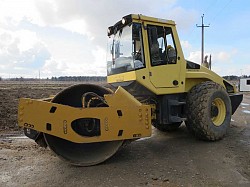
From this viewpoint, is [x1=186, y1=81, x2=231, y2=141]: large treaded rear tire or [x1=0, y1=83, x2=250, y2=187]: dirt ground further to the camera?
[x1=186, y1=81, x2=231, y2=141]: large treaded rear tire

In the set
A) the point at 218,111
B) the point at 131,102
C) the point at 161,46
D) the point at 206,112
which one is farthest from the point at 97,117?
the point at 218,111

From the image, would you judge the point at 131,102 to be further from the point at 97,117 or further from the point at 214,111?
the point at 214,111

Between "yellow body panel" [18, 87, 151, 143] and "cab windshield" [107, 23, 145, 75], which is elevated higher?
"cab windshield" [107, 23, 145, 75]

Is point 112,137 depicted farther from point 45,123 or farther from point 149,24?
point 149,24

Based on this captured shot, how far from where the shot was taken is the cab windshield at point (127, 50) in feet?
19.2

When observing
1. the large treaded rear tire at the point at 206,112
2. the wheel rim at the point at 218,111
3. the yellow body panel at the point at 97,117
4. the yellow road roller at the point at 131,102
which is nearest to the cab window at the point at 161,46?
the yellow road roller at the point at 131,102

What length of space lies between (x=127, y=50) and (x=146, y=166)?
2.34 meters

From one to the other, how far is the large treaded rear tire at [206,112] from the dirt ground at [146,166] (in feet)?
0.77

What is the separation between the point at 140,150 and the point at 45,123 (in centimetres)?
213

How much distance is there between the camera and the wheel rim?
677 centimetres

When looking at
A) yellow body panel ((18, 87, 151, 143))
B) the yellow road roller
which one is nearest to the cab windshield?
the yellow road roller

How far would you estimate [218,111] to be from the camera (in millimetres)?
6926

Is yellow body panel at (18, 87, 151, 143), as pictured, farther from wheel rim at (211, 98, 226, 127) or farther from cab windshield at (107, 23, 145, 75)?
wheel rim at (211, 98, 226, 127)

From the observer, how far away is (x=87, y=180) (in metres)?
4.43
